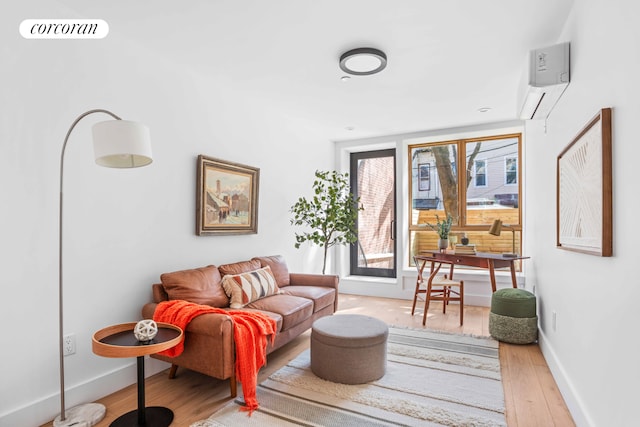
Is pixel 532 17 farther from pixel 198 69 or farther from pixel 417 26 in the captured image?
pixel 198 69

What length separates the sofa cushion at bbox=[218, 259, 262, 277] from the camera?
128 inches

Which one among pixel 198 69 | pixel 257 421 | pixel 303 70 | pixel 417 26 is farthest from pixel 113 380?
pixel 417 26

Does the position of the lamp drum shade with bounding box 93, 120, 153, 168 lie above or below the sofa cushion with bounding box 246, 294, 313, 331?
above

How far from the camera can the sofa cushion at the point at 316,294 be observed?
353 centimetres

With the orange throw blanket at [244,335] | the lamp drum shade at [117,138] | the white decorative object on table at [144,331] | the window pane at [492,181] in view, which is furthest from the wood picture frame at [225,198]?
the window pane at [492,181]

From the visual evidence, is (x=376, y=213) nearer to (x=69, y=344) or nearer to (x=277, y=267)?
(x=277, y=267)

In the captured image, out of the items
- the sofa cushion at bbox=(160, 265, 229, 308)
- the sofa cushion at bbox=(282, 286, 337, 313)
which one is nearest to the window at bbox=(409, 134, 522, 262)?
the sofa cushion at bbox=(282, 286, 337, 313)

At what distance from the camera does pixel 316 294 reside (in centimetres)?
362

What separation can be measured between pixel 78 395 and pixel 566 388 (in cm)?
310

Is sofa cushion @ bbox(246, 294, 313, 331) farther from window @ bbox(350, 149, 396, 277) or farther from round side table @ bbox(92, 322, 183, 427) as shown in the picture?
window @ bbox(350, 149, 396, 277)

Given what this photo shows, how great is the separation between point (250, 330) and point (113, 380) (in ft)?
3.44

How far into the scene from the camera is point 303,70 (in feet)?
10.5

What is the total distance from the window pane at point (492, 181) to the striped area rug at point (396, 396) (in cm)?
242

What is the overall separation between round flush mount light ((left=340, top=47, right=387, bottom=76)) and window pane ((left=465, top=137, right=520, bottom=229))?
2792mm
